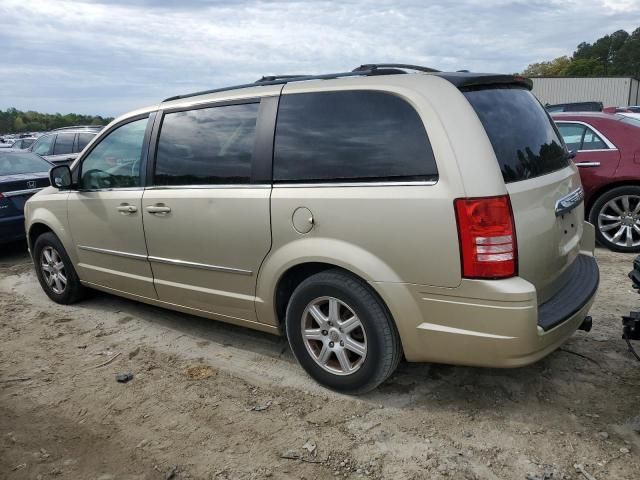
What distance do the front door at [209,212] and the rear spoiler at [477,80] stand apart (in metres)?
1.22

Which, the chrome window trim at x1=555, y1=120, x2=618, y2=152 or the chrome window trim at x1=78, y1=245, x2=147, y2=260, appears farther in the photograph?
the chrome window trim at x1=555, y1=120, x2=618, y2=152

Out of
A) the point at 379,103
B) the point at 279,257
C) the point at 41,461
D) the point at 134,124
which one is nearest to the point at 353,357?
the point at 279,257

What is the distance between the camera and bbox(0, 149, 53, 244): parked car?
696 centimetres

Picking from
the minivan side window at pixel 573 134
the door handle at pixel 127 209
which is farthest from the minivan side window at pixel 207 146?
the minivan side window at pixel 573 134

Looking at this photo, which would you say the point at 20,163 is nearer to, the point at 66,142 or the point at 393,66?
the point at 66,142

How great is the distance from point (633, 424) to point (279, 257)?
6.91 feet

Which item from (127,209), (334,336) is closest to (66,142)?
(127,209)

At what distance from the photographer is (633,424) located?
9.05 ft

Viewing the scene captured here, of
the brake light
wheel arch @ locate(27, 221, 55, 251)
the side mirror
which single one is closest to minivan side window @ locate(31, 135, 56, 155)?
wheel arch @ locate(27, 221, 55, 251)

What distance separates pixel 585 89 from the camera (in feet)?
132

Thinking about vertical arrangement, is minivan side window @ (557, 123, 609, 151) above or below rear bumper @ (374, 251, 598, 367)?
above

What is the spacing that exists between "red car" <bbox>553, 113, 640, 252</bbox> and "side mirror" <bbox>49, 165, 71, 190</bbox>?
5.48m

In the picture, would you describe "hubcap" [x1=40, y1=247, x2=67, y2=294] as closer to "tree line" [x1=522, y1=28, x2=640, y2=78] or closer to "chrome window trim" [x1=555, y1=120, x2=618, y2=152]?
"chrome window trim" [x1=555, y1=120, x2=618, y2=152]

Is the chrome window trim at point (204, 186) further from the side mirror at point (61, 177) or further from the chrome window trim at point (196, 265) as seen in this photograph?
the side mirror at point (61, 177)
